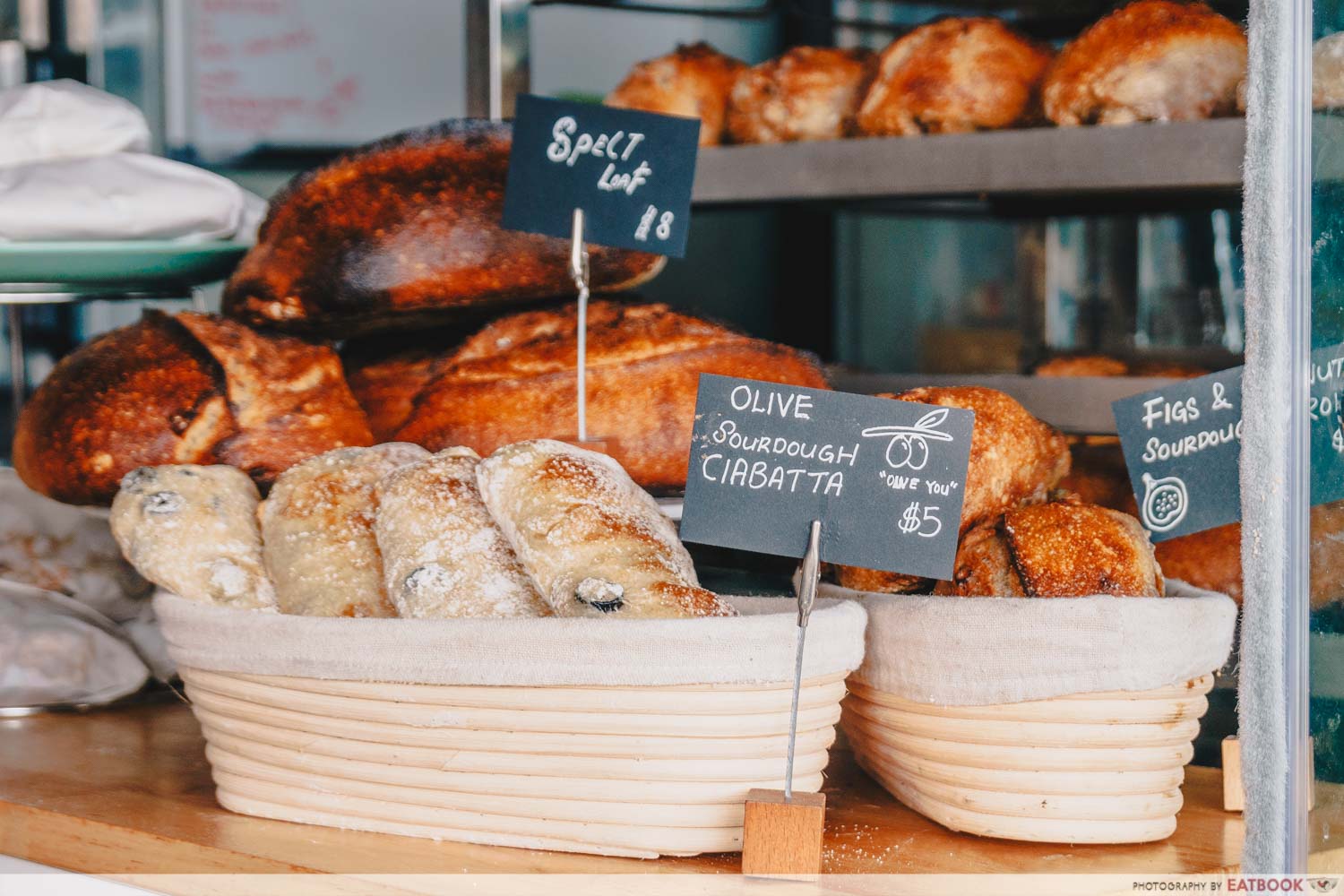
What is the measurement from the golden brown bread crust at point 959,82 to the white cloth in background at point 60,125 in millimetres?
1032

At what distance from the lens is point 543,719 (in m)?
1.11

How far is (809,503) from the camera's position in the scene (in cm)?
116

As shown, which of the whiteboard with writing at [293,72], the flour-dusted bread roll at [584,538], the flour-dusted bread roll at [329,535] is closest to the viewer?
the flour-dusted bread roll at [584,538]

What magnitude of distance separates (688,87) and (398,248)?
0.89m

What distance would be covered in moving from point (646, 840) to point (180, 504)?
57 cm

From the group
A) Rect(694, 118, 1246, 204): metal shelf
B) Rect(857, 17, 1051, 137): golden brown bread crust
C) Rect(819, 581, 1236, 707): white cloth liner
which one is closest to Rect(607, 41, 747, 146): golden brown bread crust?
Rect(694, 118, 1246, 204): metal shelf

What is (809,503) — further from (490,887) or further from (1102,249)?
(1102,249)

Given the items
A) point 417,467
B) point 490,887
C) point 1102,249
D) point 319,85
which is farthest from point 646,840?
point 319,85

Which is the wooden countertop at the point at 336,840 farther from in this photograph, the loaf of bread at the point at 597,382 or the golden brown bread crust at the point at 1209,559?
the loaf of bread at the point at 597,382

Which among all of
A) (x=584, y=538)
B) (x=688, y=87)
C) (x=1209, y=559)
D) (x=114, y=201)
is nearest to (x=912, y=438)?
(x=584, y=538)

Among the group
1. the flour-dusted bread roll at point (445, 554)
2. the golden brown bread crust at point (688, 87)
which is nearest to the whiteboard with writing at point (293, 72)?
the golden brown bread crust at point (688, 87)

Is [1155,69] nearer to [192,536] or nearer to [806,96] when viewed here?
[806,96]

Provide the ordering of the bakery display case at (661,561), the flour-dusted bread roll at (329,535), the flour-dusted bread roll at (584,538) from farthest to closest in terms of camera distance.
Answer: the flour-dusted bread roll at (329,535), the flour-dusted bread roll at (584,538), the bakery display case at (661,561)

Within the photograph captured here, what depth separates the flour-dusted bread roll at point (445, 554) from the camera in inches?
46.5
